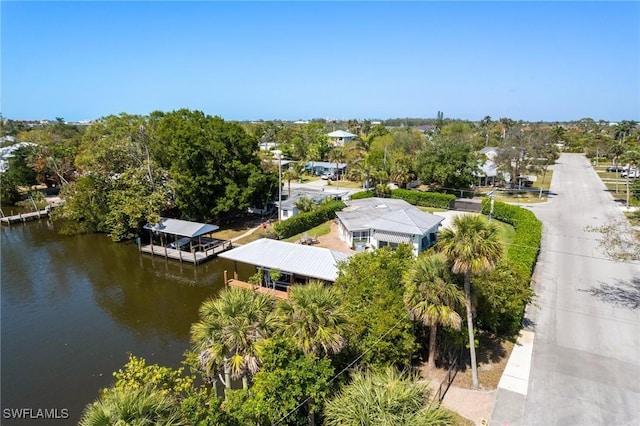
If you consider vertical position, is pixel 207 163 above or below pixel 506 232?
above

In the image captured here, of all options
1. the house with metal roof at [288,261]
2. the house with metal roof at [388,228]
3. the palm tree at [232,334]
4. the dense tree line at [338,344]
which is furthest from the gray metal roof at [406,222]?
the palm tree at [232,334]

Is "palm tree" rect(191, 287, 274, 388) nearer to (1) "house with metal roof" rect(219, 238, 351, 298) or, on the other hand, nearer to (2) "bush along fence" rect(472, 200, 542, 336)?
(2) "bush along fence" rect(472, 200, 542, 336)

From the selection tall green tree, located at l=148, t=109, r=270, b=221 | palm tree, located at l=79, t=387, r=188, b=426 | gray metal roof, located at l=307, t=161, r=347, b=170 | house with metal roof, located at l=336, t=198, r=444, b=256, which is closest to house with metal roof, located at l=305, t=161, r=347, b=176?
gray metal roof, located at l=307, t=161, r=347, b=170

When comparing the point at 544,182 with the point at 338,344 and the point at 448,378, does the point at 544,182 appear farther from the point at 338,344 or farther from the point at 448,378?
the point at 338,344

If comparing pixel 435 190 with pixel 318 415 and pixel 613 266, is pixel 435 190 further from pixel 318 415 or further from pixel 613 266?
pixel 318 415

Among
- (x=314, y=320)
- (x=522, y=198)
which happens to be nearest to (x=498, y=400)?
(x=314, y=320)

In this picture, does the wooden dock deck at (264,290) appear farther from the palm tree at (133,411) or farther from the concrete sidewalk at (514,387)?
the palm tree at (133,411)
